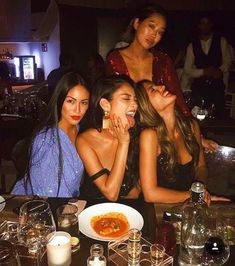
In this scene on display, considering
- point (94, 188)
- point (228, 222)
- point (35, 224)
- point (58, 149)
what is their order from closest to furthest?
point (35, 224) → point (228, 222) → point (58, 149) → point (94, 188)

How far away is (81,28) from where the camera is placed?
7332 millimetres

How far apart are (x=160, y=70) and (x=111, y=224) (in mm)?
1869

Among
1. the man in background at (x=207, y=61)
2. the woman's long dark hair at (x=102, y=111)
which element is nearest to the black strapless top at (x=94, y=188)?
the woman's long dark hair at (x=102, y=111)

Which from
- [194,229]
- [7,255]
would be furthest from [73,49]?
[7,255]

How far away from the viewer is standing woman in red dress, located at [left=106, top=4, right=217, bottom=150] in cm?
285

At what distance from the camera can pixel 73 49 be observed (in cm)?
739

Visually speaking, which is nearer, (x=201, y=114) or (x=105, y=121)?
(x=105, y=121)

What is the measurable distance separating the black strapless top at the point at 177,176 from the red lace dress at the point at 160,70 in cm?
88

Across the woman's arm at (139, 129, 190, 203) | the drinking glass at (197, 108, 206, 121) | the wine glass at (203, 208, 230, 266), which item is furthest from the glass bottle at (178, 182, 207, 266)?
the drinking glass at (197, 108, 206, 121)

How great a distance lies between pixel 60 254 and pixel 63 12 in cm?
658

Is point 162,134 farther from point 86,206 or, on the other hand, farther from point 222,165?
point 86,206

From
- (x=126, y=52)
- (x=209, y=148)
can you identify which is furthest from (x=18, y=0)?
(x=209, y=148)

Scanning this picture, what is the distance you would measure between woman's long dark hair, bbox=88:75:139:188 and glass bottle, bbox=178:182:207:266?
857 mm

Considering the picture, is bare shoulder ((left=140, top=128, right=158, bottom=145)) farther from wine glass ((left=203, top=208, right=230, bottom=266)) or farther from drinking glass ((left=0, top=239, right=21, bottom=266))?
drinking glass ((left=0, top=239, right=21, bottom=266))
